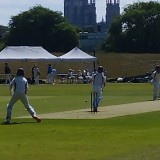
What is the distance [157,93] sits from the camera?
38.6 meters

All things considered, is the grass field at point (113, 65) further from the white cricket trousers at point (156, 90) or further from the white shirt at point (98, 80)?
the white shirt at point (98, 80)

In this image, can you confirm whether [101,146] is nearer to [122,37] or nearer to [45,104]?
[45,104]

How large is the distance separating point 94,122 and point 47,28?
106792 mm

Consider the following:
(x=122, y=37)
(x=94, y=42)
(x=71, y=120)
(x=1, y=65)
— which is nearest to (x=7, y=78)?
(x=1, y=65)

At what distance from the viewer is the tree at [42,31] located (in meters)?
126

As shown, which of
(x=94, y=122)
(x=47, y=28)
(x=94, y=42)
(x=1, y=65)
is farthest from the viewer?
(x=94, y=42)

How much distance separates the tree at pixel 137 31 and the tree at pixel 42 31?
7.15m

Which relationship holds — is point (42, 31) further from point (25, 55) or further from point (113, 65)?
point (25, 55)

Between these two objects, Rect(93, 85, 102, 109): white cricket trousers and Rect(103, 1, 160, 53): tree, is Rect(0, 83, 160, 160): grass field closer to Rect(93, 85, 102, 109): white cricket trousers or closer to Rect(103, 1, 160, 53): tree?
Rect(93, 85, 102, 109): white cricket trousers

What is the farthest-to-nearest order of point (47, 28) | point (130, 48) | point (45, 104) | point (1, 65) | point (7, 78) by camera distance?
point (47, 28), point (130, 48), point (1, 65), point (7, 78), point (45, 104)

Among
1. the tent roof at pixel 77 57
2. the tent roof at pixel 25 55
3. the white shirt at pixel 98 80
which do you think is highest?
the white shirt at pixel 98 80

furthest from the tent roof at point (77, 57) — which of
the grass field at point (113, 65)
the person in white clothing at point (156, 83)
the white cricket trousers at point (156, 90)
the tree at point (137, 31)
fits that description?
the tree at point (137, 31)

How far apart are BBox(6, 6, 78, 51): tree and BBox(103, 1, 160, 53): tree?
23.5 ft

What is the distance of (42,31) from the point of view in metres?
130
